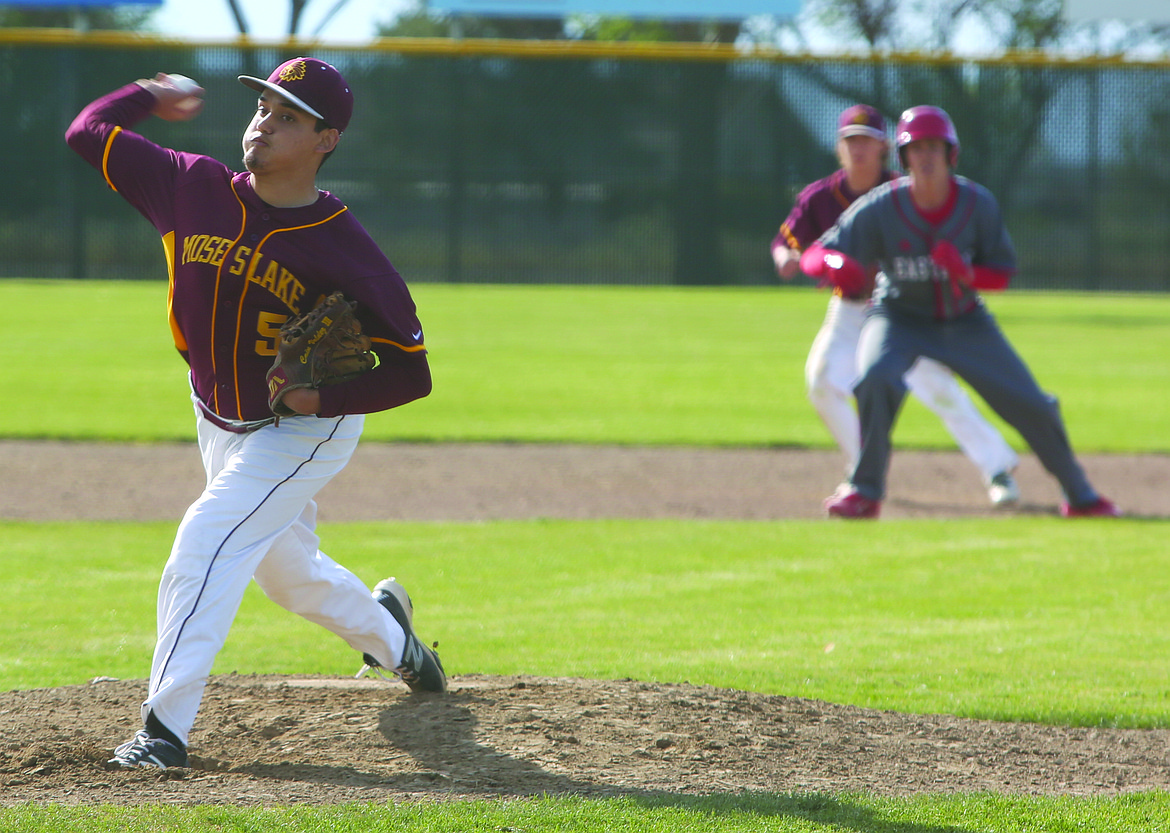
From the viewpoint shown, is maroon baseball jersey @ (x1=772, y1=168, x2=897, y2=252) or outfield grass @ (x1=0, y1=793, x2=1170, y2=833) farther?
maroon baseball jersey @ (x1=772, y1=168, x2=897, y2=252)

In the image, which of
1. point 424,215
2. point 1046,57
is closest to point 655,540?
point 424,215

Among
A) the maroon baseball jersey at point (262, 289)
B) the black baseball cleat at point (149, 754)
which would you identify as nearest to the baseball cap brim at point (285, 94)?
the maroon baseball jersey at point (262, 289)

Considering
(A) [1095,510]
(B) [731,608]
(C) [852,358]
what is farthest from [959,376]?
(B) [731,608]

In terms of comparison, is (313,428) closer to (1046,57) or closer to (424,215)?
(424,215)

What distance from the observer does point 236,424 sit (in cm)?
352

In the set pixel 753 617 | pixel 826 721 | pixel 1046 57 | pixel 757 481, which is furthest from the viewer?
pixel 1046 57

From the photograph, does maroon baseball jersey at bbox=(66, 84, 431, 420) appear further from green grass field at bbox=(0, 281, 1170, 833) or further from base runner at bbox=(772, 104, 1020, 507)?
base runner at bbox=(772, 104, 1020, 507)

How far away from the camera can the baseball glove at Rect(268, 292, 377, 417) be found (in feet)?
10.8

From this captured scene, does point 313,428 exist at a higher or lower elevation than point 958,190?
lower

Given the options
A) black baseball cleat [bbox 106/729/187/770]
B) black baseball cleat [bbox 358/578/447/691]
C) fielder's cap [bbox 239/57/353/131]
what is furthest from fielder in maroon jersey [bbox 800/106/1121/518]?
black baseball cleat [bbox 106/729/187/770]

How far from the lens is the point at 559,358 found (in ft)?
46.8

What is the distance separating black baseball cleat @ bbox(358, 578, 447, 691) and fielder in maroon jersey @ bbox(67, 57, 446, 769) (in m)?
0.47

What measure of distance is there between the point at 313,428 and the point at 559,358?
35.3 ft

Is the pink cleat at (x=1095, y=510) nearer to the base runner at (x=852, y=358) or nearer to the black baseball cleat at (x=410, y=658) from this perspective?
the base runner at (x=852, y=358)
